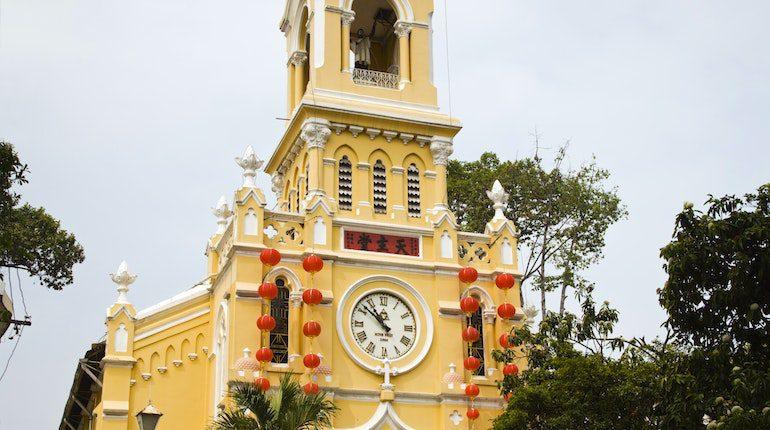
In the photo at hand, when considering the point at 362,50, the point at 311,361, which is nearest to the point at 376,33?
Answer: the point at 362,50

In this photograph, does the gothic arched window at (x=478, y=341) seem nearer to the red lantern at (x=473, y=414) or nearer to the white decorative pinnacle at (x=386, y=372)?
the red lantern at (x=473, y=414)

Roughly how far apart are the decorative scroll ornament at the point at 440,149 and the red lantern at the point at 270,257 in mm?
5444

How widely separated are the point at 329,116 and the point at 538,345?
303 inches

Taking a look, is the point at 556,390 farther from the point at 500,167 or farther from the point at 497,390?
the point at 500,167

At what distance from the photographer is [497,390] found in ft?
86.6

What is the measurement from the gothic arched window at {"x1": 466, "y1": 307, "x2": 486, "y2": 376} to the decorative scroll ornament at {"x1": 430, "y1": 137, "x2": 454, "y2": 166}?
12.8ft

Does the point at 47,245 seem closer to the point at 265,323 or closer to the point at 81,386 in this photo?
the point at 81,386

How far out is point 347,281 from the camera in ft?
86.1

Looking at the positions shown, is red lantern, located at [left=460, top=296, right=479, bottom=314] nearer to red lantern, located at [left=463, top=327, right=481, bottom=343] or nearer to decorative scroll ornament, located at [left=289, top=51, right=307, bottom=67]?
red lantern, located at [left=463, top=327, right=481, bottom=343]

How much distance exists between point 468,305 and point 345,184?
4.29 metres

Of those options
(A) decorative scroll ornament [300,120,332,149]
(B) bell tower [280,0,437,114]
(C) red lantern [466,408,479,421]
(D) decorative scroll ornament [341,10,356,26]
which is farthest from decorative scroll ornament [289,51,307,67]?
(C) red lantern [466,408,479,421]

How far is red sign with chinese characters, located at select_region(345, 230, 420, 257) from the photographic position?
26.8 metres

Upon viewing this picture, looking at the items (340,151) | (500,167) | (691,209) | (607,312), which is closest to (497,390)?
(607,312)

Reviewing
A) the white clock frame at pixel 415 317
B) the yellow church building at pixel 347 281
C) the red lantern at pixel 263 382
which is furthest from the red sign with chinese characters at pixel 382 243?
the red lantern at pixel 263 382
